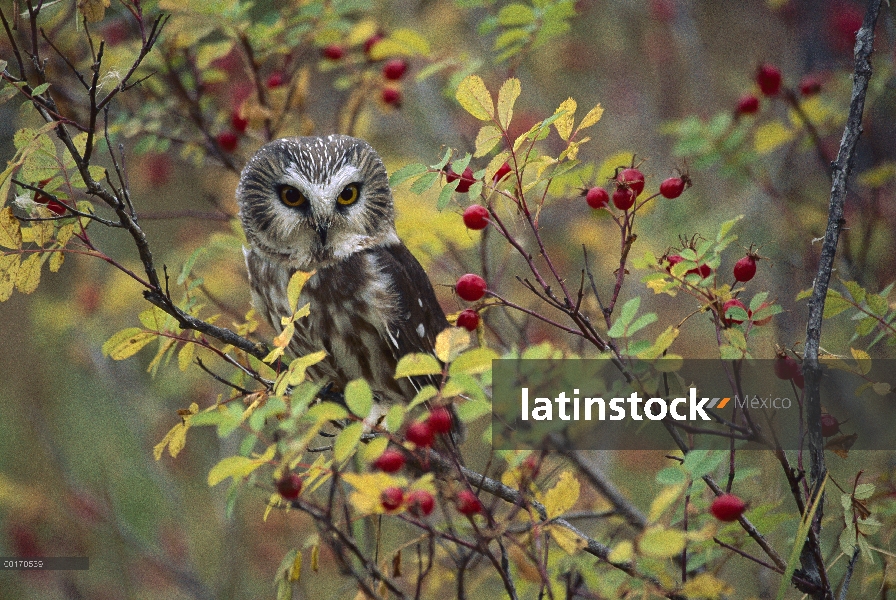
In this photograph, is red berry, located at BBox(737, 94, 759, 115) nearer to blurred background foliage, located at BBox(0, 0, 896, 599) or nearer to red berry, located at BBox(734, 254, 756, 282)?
blurred background foliage, located at BBox(0, 0, 896, 599)

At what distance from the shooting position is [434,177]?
209 cm

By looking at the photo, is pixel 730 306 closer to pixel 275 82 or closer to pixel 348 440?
pixel 348 440

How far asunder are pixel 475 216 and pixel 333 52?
1774mm

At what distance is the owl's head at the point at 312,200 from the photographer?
3.10 meters

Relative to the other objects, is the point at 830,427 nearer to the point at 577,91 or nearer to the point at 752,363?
the point at 752,363

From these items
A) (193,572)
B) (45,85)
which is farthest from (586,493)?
(45,85)

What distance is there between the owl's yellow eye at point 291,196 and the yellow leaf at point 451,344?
5.39 feet

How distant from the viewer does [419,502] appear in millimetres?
1629

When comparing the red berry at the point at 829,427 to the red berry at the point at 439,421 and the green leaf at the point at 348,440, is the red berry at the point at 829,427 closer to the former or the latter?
the red berry at the point at 439,421

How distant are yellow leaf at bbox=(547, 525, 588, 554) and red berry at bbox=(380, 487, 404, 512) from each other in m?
0.38

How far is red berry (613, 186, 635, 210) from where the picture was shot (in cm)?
208

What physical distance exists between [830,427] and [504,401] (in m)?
0.83

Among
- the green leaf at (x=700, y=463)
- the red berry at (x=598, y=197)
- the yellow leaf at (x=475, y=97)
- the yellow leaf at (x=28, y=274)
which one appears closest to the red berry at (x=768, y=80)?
the red berry at (x=598, y=197)

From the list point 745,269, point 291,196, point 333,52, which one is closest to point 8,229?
point 291,196
